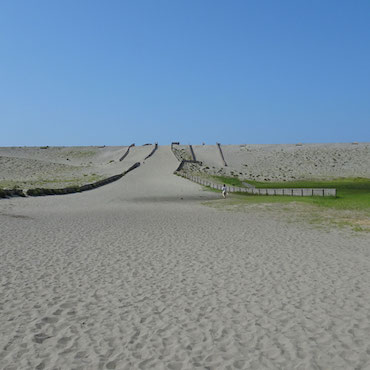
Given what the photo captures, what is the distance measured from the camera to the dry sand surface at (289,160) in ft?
223

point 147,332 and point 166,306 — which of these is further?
point 166,306

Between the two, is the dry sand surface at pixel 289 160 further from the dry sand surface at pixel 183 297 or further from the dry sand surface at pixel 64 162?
the dry sand surface at pixel 183 297

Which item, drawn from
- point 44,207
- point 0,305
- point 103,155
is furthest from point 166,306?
point 103,155

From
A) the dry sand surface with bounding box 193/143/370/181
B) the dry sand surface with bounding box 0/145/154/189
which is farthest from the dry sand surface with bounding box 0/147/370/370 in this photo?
the dry sand surface with bounding box 193/143/370/181

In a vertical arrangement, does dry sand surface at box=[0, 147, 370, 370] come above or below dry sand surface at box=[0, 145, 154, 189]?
below

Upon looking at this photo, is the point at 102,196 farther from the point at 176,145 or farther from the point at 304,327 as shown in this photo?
the point at 176,145

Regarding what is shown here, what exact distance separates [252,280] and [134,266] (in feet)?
12.6

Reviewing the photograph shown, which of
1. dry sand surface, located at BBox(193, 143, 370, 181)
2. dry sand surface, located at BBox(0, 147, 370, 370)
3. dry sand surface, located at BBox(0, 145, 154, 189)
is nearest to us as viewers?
dry sand surface, located at BBox(0, 147, 370, 370)

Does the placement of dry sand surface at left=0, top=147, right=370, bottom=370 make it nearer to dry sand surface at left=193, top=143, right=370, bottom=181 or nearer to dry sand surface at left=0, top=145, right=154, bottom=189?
dry sand surface at left=0, top=145, right=154, bottom=189

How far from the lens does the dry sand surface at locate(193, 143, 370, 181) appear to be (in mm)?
68044

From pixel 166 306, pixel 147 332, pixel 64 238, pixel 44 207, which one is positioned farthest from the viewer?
pixel 44 207

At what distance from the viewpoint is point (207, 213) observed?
80.5 ft

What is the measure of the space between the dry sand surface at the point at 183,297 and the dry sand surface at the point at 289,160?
47694 mm

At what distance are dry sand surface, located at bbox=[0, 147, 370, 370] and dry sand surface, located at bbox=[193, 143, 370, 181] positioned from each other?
156ft
